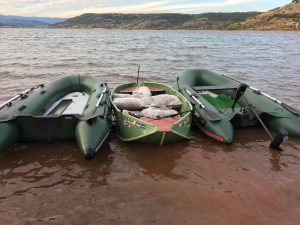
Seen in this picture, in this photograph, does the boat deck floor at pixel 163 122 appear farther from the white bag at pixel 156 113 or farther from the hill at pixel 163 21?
the hill at pixel 163 21

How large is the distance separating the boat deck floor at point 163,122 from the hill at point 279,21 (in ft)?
308

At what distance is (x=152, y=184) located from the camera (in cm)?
697

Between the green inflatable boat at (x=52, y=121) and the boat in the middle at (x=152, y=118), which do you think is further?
the boat in the middle at (x=152, y=118)

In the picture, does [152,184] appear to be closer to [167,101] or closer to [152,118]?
[152,118]

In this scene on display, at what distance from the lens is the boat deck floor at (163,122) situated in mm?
8369

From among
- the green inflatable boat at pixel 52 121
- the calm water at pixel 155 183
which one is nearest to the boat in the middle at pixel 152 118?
the calm water at pixel 155 183

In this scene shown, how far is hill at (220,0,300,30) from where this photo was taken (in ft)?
322

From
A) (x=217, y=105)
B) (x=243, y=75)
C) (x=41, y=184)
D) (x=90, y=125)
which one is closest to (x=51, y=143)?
(x=90, y=125)

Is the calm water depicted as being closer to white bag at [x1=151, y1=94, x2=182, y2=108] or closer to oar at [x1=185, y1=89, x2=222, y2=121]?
oar at [x1=185, y1=89, x2=222, y2=121]

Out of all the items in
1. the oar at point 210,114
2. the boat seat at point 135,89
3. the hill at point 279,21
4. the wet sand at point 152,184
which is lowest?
the hill at point 279,21

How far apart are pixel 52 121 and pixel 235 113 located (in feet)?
16.7

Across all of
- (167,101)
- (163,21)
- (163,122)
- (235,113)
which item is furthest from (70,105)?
(163,21)

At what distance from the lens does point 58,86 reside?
1159 centimetres

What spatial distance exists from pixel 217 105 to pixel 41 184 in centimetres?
640
